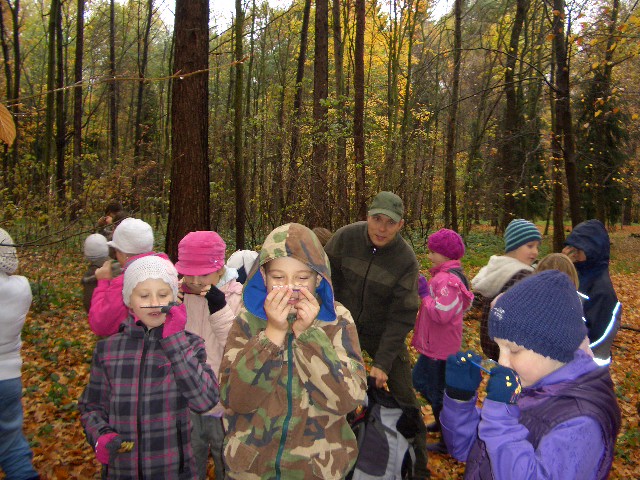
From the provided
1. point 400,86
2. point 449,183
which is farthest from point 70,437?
point 400,86

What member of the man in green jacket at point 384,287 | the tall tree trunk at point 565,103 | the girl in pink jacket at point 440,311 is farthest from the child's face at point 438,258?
the tall tree trunk at point 565,103

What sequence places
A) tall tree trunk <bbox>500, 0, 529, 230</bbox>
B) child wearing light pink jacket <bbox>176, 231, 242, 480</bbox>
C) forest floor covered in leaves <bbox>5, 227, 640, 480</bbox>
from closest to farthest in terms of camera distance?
child wearing light pink jacket <bbox>176, 231, 242, 480</bbox>
forest floor covered in leaves <bbox>5, 227, 640, 480</bbox>
tall tree trunk <bbox>500, 0, 529, 230</bbox>

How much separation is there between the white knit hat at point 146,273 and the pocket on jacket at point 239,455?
1021 mm

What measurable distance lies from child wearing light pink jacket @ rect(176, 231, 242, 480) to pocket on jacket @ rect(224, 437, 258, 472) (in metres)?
0.97

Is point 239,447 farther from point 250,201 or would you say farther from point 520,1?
point 520,1

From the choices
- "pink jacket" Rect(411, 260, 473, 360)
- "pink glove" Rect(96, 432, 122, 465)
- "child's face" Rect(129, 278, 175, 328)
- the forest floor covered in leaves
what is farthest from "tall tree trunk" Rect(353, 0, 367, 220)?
"pink glove" Rect(96, 432, 122, 465)

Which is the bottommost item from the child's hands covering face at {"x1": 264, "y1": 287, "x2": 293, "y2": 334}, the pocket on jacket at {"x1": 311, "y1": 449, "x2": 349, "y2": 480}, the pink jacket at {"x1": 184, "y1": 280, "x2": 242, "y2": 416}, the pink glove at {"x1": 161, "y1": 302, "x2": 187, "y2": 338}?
the pocket on jacket at {"x1": 311, "y1": 449, "x2": 349, "y2": 480}

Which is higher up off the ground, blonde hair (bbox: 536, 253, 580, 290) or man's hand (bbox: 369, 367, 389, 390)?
blonde hair (bbox: 536, 253, 580, 290)

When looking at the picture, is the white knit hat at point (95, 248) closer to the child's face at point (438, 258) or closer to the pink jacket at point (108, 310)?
the pink jacket at point (108, 310)

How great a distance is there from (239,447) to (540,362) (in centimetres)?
135

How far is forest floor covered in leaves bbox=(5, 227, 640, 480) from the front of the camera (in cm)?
426

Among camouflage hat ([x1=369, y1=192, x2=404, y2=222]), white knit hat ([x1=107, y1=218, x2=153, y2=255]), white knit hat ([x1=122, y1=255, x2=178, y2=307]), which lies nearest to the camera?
white knit hat ([x1=122, y1=255, x2=178, y2=307])

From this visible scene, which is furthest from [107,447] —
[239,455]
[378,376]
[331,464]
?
[378,376]

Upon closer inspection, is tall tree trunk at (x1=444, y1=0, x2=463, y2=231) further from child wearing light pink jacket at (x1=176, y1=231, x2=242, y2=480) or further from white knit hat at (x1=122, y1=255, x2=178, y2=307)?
white knit hat at (x1=122, y1=255, x2=178, y2=307)
